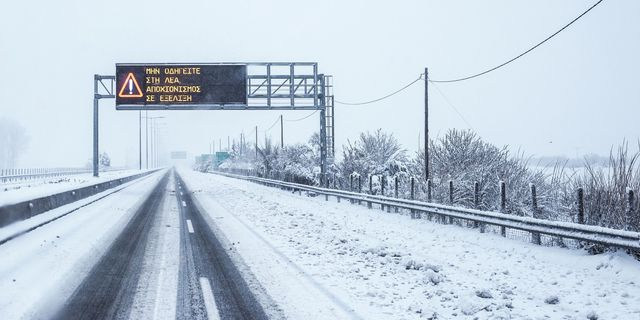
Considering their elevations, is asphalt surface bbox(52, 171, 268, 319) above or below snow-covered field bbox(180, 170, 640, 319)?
above

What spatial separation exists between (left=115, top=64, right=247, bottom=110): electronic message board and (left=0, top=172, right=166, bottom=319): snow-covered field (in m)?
11.8

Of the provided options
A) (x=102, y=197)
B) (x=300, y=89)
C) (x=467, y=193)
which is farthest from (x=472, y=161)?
(x=102, y=197)

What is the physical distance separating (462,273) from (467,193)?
1088 cm

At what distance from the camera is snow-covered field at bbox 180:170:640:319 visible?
5.44m

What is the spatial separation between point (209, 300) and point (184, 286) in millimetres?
797

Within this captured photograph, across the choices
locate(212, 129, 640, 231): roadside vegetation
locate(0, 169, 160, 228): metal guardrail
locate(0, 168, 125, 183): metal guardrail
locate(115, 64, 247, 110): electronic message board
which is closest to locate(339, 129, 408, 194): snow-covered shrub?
locate(212, 129, 640, 231): roadside vegetation

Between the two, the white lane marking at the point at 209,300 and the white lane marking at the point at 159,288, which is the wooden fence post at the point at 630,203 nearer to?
the white lane marking at the point at 209,300

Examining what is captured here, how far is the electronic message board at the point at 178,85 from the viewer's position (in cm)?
2477

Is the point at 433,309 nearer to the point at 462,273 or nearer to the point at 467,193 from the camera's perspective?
the point at 462,273

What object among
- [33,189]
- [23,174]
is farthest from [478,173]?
[23,174]

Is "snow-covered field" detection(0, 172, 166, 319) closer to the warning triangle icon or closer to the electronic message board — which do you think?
the electronic message board

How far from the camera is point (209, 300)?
5703 millimetres

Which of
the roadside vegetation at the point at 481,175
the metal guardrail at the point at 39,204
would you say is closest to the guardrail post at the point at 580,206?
the roadside vegetation at the point at 481,175

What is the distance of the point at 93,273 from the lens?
714 cm
